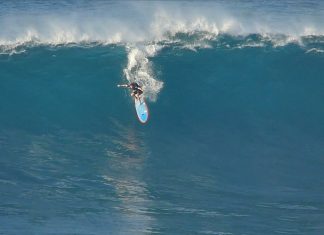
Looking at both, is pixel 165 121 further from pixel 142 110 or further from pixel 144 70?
pixel 144 70

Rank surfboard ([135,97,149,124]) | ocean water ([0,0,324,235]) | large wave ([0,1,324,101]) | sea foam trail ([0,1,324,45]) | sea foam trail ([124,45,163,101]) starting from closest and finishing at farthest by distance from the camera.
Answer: ocean water ([0,0,324,235])
surfboard ([135,97,149,124])
sea foam trail ([124,45,163,101])
large wave ([0,1,324,101])
sea foam trail ([0,1,324,45])

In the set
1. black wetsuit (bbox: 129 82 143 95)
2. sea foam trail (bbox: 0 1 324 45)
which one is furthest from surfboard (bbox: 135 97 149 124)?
sea foam trail (bbox: 0 1 324 45)

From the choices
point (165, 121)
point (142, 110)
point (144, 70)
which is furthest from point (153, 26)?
point (165, 121)

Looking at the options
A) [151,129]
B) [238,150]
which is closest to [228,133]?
[238,150]

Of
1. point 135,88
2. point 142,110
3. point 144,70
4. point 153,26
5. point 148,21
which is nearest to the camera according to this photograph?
point 135,88

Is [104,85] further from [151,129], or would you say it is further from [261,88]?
[261,88]

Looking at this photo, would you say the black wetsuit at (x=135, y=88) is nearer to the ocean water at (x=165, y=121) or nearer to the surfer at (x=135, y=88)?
the surfer at (x=135, y=88)

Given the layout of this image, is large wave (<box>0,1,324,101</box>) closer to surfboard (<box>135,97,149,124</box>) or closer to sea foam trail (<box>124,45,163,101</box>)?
sea foam trail (<box>124,45,163,101</box>)
